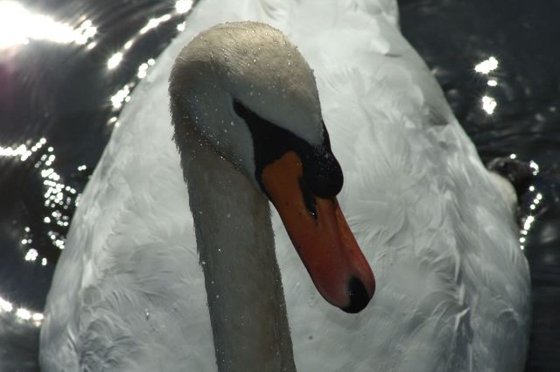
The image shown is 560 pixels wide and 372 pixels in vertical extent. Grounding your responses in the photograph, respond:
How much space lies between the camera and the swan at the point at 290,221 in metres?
3.51

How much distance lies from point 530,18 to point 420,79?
1.76 metres

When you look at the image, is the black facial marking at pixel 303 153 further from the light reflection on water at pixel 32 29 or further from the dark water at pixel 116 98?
the light reflection on water at pixel 32 29

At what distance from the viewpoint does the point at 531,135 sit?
21.6ft

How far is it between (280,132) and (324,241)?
0.34 meters

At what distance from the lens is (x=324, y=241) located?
3.51 metres

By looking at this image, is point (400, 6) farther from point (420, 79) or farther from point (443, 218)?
point (443, 218)

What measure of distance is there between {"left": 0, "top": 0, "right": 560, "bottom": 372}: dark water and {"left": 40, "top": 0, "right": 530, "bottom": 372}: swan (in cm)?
49

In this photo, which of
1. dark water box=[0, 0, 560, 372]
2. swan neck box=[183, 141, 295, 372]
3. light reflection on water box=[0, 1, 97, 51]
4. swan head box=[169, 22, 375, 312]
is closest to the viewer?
swan head box=[169, 22, 375, 312]

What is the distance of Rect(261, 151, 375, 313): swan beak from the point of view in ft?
11.5

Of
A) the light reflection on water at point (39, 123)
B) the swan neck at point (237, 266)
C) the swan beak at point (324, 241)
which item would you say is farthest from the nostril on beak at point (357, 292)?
the light reflection on water at point (39, 123)

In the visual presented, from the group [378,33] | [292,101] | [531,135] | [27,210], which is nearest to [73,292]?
[27,210]

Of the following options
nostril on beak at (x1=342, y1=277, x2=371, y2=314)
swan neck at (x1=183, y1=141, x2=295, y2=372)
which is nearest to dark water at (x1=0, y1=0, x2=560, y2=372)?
swan neck at (x1=183, y1=141, x2=295, y2=372)

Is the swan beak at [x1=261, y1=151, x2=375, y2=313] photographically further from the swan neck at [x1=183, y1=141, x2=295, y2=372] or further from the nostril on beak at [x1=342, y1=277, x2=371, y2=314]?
the swan neck at [x1=183, y1=141, x2=295, y2=372]

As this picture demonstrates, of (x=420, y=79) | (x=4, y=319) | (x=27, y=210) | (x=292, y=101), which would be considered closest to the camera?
(x=292, y=101)
